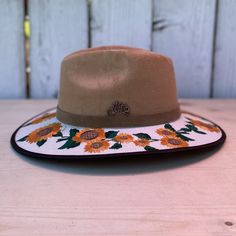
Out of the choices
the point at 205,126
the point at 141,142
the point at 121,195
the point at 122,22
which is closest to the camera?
the point at 121,195

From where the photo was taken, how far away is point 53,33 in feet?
3.02

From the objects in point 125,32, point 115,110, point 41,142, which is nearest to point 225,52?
point 125,32

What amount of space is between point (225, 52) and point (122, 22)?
0.36 m

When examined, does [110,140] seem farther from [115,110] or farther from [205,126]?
[205,126]

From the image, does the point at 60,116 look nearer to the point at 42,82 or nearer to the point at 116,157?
the point at 116,157

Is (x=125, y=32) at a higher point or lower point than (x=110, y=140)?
higher

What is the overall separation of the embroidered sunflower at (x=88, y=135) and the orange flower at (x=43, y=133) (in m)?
0.05

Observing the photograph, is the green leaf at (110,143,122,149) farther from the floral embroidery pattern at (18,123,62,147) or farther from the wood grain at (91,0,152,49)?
the wood grain at (91,0,152,49)

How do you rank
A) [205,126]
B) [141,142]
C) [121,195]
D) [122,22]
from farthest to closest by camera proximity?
[122,22] → [205,126] → [141,142] → [121,195]

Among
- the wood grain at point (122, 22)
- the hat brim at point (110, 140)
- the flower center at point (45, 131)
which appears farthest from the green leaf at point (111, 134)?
the wood grain at point (122, 22)

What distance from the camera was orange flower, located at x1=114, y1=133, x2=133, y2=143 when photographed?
408 mm

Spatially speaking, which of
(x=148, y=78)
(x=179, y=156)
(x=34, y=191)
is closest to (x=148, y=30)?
(x=148, y=78)

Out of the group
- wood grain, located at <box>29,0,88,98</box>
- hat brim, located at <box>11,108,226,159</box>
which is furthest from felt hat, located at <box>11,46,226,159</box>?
wood grain, located at <box>29,0,88,98</box>

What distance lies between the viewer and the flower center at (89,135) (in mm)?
425
